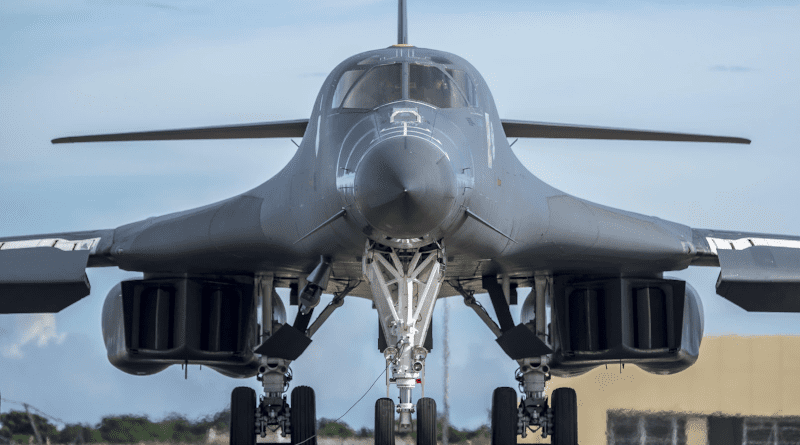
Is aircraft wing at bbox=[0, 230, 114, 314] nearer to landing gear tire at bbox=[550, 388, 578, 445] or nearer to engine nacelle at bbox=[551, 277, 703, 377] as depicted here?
engine nacelle at bbox=[551, 277, 703, 377]

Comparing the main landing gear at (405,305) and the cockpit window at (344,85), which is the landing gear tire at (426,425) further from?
the cockpit window at (344,85)

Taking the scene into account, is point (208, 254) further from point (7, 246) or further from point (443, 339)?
point (443, 339)

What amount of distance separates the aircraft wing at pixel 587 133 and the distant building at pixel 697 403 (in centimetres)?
354

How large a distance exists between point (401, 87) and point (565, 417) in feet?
15.7

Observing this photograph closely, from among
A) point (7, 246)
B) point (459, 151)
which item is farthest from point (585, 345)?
point (7, 246)

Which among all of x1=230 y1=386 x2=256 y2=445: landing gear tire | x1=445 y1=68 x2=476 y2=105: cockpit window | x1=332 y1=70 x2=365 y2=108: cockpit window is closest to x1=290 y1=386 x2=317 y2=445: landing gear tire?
x1=230 y1=386 x2=256 y2=445: landing gear tire

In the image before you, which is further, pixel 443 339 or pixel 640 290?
pixel 443 339

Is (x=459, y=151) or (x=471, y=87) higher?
(x=471, y=87)

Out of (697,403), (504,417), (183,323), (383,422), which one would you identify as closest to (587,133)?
(504,417)

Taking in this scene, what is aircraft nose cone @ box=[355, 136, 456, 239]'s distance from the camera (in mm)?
7699

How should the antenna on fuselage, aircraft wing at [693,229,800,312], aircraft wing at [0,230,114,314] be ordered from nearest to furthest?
aircraft wing at [0,230,114,314] → aircraft wing at [693,229,800,312] → the antenna on fuselage

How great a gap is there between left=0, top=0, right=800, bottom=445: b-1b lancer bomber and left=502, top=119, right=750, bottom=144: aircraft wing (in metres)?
0.03

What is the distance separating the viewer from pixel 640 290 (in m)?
12.0

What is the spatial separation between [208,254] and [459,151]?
11.6 ft
